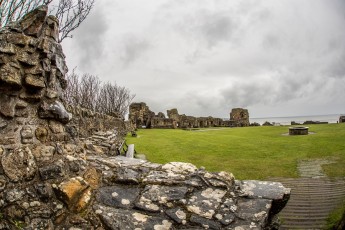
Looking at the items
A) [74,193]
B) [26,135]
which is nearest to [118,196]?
[74,193]

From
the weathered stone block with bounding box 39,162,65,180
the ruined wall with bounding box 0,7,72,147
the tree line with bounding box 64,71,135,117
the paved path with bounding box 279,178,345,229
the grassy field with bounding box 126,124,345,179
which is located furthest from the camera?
the tree line with bounding box 64,71,135,117

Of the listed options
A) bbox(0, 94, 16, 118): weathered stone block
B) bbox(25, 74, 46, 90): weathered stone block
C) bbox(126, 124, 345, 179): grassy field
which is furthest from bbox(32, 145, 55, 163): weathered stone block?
bbox(126, 124, 345, 179): grassy field

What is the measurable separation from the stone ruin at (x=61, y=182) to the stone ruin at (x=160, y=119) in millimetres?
36525

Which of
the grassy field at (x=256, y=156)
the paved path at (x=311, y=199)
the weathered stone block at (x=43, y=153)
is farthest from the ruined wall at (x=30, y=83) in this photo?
the grassy field at (x=256, y=156)

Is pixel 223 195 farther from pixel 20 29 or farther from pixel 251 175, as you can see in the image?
pixel 251 175

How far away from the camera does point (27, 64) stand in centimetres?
388

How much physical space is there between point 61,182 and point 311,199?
755cm

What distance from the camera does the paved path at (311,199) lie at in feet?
23.8

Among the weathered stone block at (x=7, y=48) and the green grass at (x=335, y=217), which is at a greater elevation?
the weathered stone block at (x=7, y=48)

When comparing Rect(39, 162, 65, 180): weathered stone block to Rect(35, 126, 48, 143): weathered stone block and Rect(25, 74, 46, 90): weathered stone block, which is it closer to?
Rect(35, 126, 48, 143): weathered stone block

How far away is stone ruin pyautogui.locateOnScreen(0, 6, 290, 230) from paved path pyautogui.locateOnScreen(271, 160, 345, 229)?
3.18 metres

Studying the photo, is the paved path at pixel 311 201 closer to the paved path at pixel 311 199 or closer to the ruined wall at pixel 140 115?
the paved path at pixel 311 199

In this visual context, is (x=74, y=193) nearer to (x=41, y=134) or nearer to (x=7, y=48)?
(x=41, y=134)

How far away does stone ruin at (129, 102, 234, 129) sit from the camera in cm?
4194
